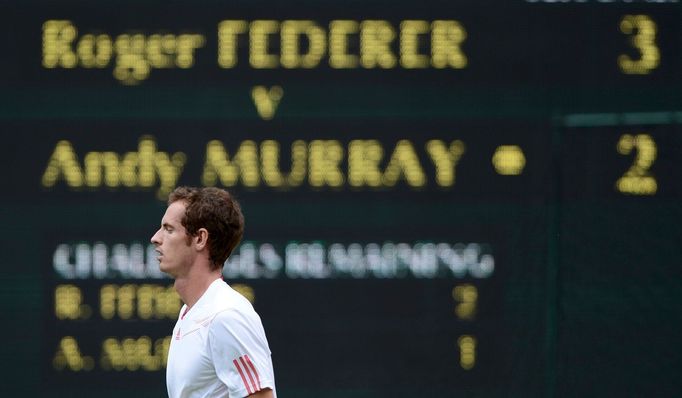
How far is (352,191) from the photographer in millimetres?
5391

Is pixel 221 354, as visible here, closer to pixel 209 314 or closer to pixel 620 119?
pixel 209 314

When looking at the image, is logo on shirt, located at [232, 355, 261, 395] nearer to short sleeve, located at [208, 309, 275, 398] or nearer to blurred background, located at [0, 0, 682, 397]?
short sleeve, located at [208, 309, 275, 398]

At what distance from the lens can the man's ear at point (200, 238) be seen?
3716 millimetres

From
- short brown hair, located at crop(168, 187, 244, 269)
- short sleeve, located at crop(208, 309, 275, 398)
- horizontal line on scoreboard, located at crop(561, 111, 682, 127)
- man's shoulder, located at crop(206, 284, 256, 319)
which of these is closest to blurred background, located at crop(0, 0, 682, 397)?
horizontal line on scoreboard, located at crop(561, 111, 682, 127)

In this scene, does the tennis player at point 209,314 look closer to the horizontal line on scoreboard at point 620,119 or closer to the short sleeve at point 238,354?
the short sleeve at point 238,354

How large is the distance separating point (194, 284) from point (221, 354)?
0.94ft

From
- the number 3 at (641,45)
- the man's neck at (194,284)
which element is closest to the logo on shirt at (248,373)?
the man's neck at (194,284)

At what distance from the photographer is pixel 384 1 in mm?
5457

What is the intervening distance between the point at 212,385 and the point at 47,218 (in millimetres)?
2004

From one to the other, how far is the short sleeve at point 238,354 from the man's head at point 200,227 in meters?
0.26

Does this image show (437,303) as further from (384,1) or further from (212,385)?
(212,385)

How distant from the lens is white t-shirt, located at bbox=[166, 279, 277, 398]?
137 inches

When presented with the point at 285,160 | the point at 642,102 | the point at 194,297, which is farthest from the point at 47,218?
the point at 642,102

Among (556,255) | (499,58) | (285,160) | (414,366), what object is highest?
(499,58)
